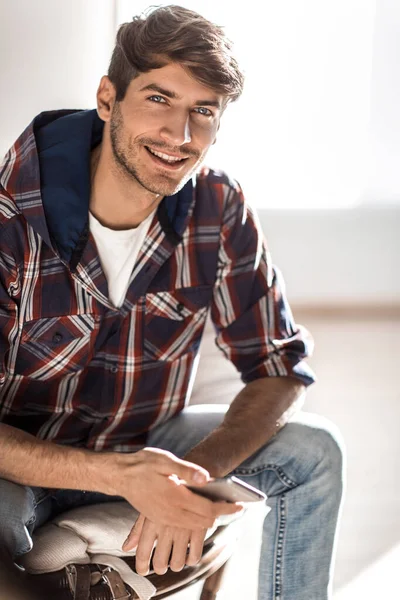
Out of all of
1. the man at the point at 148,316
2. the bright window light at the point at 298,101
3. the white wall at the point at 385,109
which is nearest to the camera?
the man at the point at 148,316

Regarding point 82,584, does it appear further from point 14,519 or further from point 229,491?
point 229,491

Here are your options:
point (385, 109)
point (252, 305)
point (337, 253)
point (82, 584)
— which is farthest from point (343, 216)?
point (82, 584)

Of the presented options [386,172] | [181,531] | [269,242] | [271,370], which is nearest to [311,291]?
[269,242]

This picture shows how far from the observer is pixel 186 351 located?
1.90 m

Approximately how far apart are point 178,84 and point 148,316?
441mm

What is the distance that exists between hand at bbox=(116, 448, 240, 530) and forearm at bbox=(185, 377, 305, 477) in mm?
152

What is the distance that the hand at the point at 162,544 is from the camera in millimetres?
1520

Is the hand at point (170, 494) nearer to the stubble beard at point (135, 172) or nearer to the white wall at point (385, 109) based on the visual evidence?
the stubble beard at point (135, 172)

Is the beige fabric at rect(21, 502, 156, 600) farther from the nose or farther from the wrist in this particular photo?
the nose

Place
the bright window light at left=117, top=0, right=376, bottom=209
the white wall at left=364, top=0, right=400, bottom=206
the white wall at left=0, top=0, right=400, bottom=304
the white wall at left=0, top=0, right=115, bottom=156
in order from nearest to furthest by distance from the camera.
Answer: the white wall at left=0, top=0, right=115, bottom=156 < the white wall at left=0, top=0, right=400, bottom=304 < the bright window light at left=117, top=0, right=376, bottom=209 < the white wall at left=364, top=0, right=400, bottom=206

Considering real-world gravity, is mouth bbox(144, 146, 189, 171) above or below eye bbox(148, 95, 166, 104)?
below

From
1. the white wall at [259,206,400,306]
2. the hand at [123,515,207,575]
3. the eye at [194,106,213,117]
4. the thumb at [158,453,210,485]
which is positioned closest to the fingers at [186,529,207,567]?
the hand at [123,515,207,575]

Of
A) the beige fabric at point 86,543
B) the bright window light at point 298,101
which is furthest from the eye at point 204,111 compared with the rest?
the bright window light at point 298,101

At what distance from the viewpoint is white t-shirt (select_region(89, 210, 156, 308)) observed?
1762mm
